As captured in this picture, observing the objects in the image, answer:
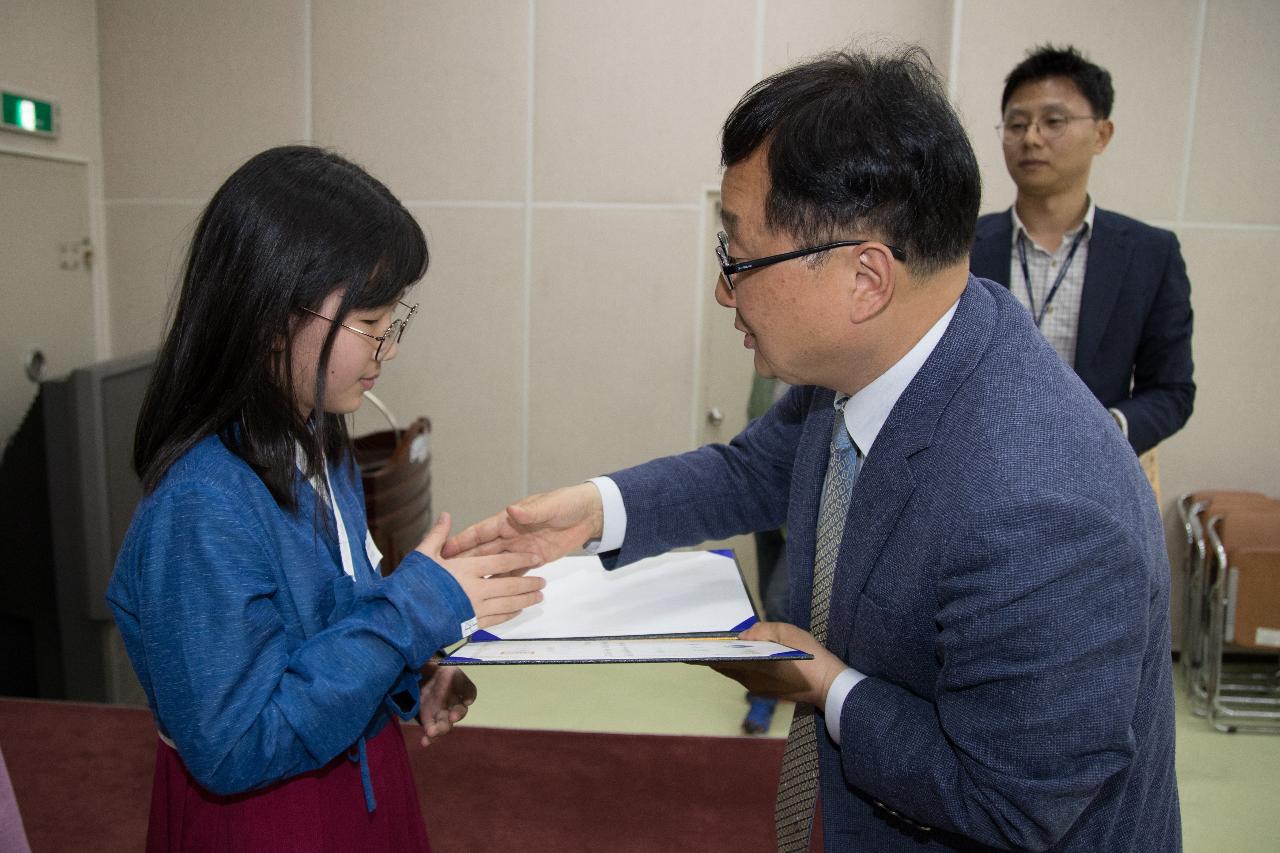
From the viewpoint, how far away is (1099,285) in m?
2.43

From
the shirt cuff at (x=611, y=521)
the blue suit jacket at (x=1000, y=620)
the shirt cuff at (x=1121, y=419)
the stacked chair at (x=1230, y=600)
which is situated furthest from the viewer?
the stacked chair at (x=1230, y=600)

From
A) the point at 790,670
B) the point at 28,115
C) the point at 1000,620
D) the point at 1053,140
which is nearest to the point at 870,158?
the point at 1000,620

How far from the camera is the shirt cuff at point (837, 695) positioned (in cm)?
107

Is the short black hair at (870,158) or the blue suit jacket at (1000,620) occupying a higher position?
the short black hair at (870,158)

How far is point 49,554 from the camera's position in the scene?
275 cm

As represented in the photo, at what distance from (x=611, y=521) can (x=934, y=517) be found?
24.8 inches

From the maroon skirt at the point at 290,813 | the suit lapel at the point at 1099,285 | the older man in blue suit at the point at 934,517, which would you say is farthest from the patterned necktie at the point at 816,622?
the suit lapel at the point at 1099,285

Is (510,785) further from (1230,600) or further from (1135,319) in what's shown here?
(1230,600)

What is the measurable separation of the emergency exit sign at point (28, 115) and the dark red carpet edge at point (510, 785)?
6.68 feet

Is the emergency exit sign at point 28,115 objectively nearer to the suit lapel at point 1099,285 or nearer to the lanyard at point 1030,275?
the lanyard at point 1030,275

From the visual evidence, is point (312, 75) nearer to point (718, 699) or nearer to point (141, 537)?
point (718, 699)

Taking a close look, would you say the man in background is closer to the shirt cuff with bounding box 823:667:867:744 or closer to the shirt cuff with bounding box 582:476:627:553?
the shirt cuff with bounding box 582:476:627:553

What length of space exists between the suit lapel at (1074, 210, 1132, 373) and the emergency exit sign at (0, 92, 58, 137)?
142 inches

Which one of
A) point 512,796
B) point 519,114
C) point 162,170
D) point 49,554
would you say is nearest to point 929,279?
point 512,796
